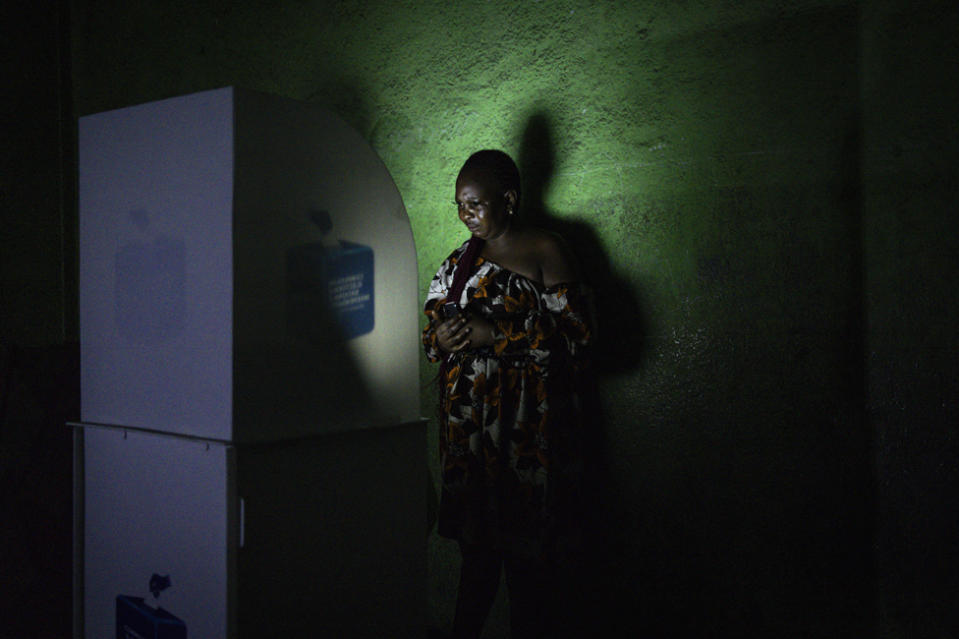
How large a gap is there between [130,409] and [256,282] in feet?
1.63

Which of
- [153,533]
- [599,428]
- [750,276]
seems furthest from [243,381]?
[750,276]

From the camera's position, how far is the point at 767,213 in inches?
84.1

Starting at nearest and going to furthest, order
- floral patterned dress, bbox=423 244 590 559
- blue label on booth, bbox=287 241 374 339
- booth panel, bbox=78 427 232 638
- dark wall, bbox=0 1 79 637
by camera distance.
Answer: booth panel, bbox=78 427 232 638, blue label on booth, bbox=287 241 374 339, floral patterned dress, bbox=423 244 590 559, dark wall, bbox=0 1 79 637

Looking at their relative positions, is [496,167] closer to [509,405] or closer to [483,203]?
[483,203]

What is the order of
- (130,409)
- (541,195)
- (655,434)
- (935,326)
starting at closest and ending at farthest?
(130,409)
(935,326)
(655,434)
(541,195)

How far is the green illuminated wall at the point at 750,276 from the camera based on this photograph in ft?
6.39

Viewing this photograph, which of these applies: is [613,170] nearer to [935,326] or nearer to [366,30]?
[935,326]

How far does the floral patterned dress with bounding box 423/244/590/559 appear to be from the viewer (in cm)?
211

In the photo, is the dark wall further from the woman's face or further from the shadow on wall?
the shadow on wall

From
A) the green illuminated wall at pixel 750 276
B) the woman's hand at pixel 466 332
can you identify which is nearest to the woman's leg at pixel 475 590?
the green illuminated wall at pixel 750 276

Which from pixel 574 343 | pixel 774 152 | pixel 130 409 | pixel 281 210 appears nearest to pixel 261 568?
pixel 130 409

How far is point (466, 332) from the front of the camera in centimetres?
216

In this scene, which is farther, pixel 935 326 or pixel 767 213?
pixel 767 213

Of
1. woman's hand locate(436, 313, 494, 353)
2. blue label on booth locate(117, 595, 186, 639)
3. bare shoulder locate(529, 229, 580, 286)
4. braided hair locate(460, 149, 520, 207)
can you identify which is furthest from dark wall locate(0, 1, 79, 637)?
bare shoulder locate(529, 229, 580, 286)
